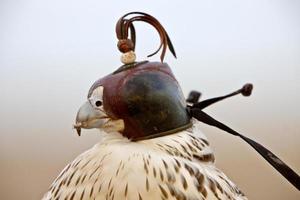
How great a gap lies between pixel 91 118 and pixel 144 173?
9cm

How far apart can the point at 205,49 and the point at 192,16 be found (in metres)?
0.06

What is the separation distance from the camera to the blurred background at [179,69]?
1001 millimetres

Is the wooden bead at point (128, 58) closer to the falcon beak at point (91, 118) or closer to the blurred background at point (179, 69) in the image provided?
the falcon beak at point (91, 118)

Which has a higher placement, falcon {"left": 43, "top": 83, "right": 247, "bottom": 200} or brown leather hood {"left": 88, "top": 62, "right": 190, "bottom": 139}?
brown leather hood {"left": 88, "top": 62, "right": 190, "bottom": 139}

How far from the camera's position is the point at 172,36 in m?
1.00

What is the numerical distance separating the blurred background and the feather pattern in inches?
13.1

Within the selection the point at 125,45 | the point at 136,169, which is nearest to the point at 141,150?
the point at 136,169

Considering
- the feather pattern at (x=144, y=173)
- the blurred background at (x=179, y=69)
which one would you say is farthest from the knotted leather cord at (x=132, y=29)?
the blurred background at (x=179, y=69)

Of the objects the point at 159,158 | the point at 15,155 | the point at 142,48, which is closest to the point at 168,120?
the point at 159,158

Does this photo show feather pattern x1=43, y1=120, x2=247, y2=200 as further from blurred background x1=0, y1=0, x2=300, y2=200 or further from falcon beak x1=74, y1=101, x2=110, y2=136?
blurred background x1=0, y1=0, x2=300, y2=200

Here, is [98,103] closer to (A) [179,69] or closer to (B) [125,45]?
(B) [125,45]

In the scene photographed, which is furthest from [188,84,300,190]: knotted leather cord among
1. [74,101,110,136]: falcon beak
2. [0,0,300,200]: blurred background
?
[0,0,300,200]: blurred background

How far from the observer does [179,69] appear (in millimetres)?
1013

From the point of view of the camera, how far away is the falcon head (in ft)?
2.05
